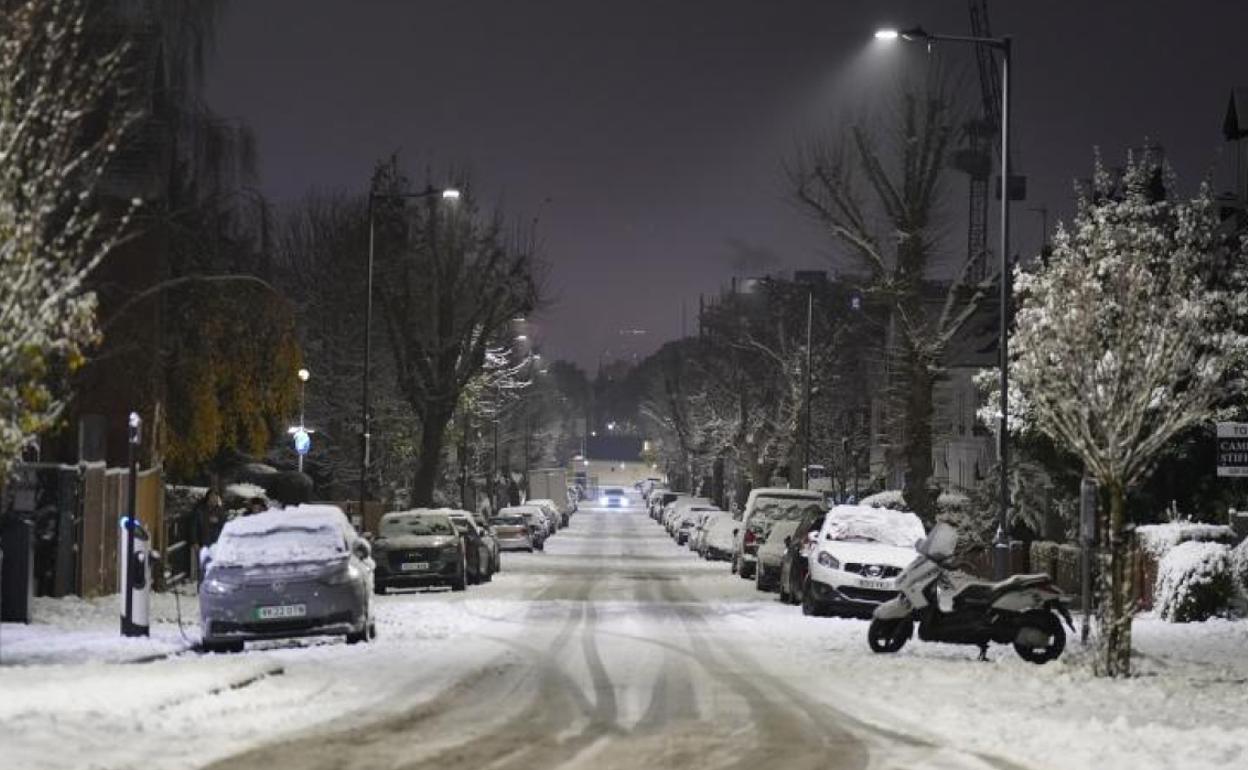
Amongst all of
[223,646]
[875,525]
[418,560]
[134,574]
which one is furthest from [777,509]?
[134,574]

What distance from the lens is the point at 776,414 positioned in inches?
3371

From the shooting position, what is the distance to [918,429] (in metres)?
40.7

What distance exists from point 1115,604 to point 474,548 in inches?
904

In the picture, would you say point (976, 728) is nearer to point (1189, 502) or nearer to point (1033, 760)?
point (1033, 760)

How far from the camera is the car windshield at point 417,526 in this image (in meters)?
36.1

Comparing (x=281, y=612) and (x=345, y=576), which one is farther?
(x=345, y=576)

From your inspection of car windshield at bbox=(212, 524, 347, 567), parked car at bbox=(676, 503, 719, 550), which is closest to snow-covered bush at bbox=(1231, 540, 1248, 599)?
car windshield at bbox=(212, 524, 347, 567)

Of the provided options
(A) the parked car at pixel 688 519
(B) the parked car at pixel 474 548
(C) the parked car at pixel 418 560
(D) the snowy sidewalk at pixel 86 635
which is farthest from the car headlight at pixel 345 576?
(A) the parked car at pixel 688 519

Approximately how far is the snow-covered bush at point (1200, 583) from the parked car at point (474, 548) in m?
16.1

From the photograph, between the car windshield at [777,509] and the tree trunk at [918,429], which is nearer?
the tree trunk at [918,429]

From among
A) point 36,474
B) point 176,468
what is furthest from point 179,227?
point 176,468

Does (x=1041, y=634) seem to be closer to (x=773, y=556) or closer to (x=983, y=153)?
(x=773, y=556)

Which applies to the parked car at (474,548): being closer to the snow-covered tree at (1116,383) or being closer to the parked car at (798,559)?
the parked car at (798,559)

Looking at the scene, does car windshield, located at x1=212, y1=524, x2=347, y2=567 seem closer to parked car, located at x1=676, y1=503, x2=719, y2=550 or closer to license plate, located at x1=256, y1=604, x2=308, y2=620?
license plate, located at x1=256, y1=604, x2=308, y2=620
